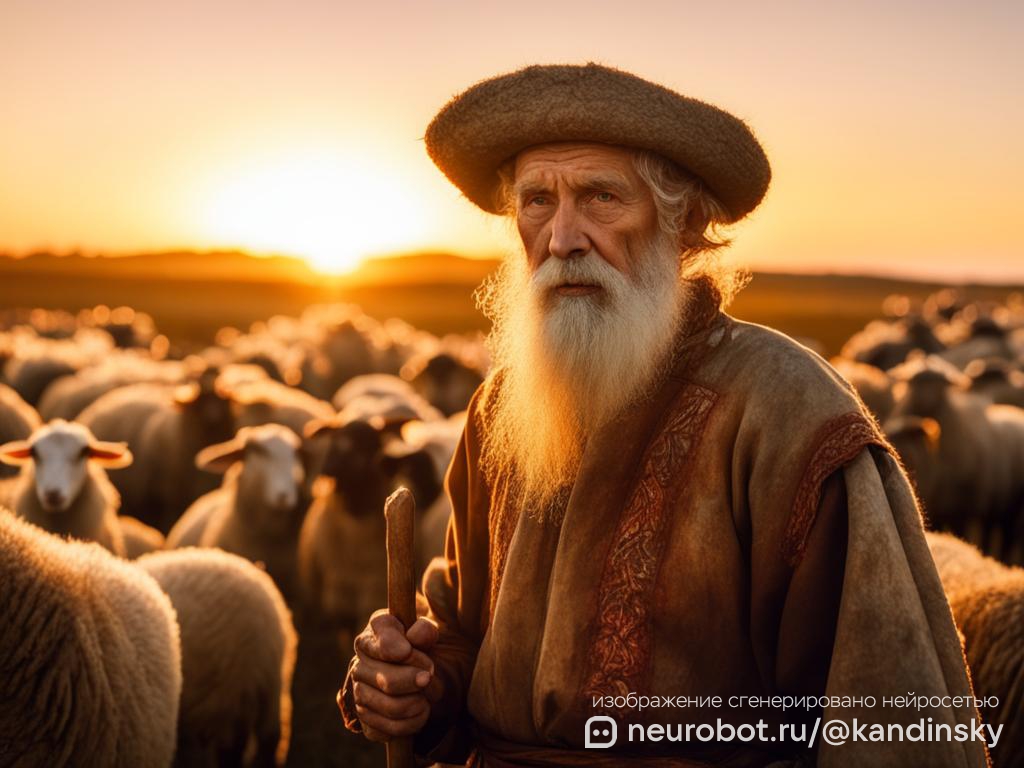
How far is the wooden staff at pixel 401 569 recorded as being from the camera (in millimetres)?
1930

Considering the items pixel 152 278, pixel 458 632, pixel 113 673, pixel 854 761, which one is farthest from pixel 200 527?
pixel 152 278

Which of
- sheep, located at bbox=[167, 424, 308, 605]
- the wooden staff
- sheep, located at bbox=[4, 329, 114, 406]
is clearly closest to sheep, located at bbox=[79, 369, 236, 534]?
sheep, located at bbox=[167, 424, 308, 605]

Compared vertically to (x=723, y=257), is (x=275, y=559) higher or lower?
lower

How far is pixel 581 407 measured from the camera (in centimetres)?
201

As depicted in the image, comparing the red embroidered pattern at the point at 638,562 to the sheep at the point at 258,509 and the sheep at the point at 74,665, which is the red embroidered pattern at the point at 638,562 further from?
the sheep at the point at 258,509

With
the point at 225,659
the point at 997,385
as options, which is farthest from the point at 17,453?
the point at 997,385

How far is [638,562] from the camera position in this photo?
68.7 inches

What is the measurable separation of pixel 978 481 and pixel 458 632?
8.12 meters

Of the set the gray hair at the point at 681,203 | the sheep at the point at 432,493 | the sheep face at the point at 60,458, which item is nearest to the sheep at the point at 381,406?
the sheep at the point at 432,493

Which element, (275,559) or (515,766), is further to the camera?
(275,559)

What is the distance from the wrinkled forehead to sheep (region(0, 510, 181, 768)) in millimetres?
2158

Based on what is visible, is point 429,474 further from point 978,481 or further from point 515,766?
point 978,481

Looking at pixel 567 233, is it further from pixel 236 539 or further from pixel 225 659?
pixel 236 539

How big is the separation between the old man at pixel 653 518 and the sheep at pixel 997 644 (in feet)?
5.68
